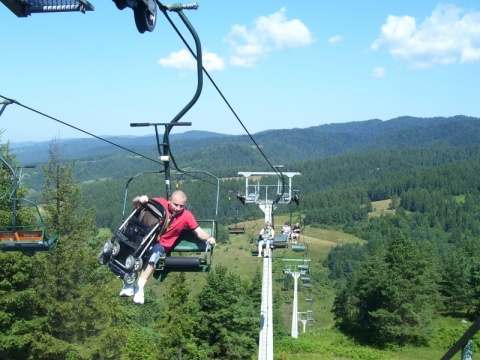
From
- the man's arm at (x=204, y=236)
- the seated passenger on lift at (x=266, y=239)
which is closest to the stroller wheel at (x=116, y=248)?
the man's arm at (x=204, y=236)

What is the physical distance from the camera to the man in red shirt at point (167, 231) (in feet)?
22.5

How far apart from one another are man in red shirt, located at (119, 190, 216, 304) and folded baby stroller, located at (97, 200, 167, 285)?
0.11 meters

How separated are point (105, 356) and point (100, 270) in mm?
3274

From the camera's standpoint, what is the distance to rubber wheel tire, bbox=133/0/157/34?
11.3ft

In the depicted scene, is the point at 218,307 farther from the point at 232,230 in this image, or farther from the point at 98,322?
the point at 98,322

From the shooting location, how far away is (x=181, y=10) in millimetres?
4750

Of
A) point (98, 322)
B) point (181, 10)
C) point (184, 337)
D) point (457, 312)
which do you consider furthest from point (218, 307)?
point (181, 10)

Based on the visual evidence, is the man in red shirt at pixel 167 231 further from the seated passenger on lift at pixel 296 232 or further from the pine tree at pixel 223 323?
the pine tree at pixel 223 323

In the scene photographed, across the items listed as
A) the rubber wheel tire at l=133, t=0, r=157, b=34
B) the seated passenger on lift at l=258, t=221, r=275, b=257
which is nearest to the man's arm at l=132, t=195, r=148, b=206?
the rubber wheel tire at l=133, t=0, r=157, b=34

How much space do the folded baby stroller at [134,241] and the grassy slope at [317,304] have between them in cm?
1218

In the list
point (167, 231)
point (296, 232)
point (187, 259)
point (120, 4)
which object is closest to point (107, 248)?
point (167, 231)

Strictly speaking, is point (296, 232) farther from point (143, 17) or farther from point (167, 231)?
point (143, 17)

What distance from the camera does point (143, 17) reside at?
3.48m

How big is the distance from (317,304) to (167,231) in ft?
235
